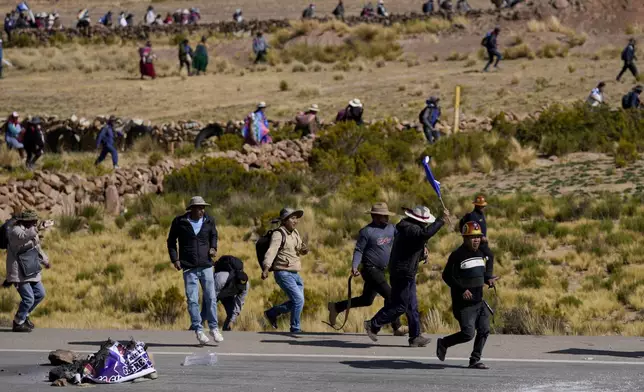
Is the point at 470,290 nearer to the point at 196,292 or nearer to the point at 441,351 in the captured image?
the point at 441,351

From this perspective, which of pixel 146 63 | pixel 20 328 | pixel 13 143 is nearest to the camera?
pixel 20 328

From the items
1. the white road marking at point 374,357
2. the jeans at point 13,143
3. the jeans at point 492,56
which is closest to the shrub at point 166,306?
the white road marking at point 374,357

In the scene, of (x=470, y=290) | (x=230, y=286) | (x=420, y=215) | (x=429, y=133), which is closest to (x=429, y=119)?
(x=429, y=133)

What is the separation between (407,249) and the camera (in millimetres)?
13391

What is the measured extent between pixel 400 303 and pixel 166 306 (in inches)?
224

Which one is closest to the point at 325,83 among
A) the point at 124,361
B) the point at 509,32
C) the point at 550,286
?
the point at 509,32

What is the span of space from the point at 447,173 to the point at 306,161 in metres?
3.44

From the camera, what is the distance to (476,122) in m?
35.0

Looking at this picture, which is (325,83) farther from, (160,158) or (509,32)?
(160,158)

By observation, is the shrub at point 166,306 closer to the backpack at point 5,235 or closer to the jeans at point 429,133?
the backpack at point 5,235

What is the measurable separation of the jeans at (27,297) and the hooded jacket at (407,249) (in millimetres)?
4502

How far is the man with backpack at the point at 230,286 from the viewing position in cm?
1588

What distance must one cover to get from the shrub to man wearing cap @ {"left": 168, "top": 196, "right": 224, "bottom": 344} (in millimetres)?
3831

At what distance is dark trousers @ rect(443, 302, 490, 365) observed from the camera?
12.2 m
